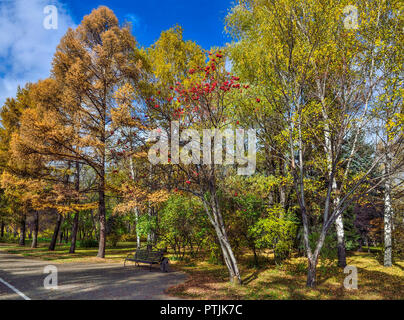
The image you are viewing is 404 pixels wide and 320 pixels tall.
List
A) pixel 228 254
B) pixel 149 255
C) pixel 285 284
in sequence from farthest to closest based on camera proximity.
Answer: pixel 149 255
pixel 228 254
pixel 285 284

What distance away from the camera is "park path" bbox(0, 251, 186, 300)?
5.70m

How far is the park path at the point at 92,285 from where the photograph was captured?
18.7ft

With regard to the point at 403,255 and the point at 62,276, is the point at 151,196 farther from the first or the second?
the point at 403,255

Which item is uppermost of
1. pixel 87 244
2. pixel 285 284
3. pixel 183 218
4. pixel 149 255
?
pixel 183 218

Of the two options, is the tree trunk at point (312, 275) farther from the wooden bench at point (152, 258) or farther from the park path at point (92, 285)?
the wooden bench at point (152, 258)

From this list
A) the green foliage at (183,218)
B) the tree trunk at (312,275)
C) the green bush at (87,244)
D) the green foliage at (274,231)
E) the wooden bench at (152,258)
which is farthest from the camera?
the green bush at (87,244)

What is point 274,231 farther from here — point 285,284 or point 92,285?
point 92,285

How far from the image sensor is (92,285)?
267 inches

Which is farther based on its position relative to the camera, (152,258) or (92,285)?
(152,258)

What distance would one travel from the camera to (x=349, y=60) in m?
7.68

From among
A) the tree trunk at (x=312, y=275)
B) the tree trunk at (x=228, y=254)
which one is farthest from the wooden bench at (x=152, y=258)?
the tree trunk at (x=312, y=275)

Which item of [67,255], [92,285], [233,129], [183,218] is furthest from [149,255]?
[67,255]

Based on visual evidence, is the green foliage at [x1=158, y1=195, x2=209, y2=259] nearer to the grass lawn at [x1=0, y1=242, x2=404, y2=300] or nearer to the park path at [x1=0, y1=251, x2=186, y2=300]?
the grass lawn at [x1=0, y1=242, x2=404, y2=300]
